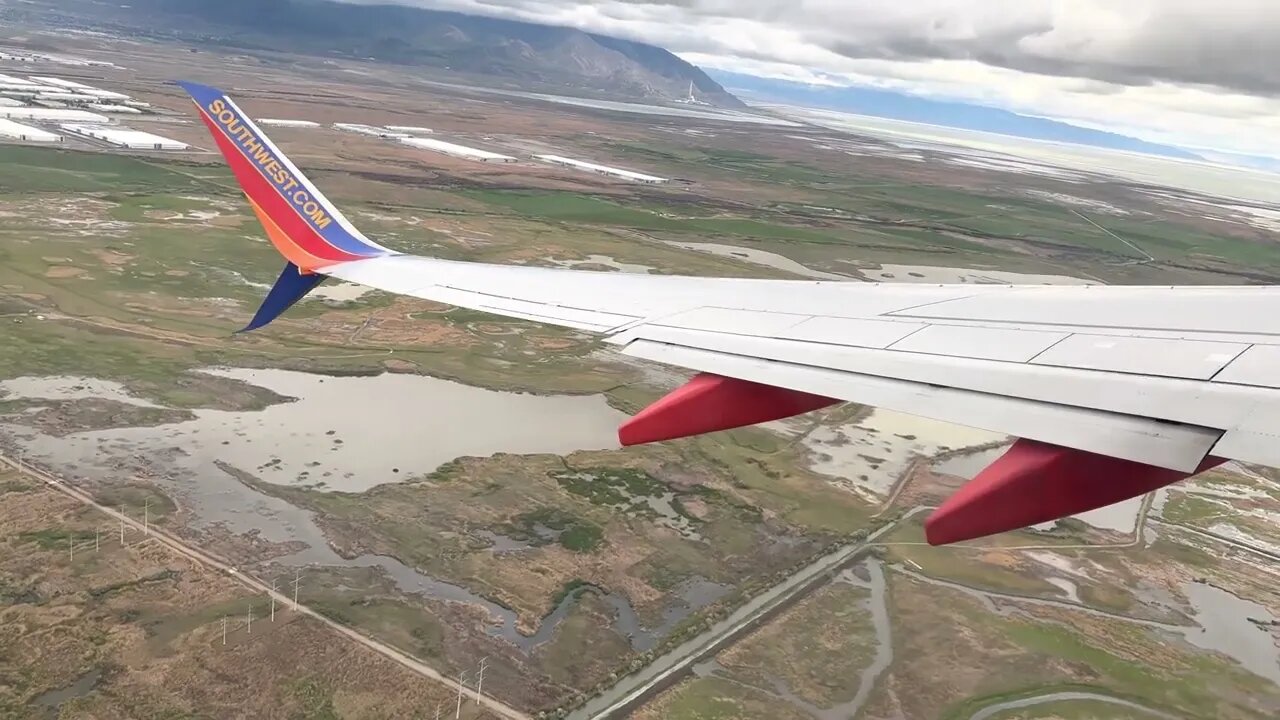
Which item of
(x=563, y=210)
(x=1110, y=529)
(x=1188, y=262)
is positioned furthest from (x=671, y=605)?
(x=1188, y=262)

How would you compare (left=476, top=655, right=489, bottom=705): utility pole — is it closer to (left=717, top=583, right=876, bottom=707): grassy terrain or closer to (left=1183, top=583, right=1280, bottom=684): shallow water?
(left=717, top=583, right=876, bottom=707): grassy terrain

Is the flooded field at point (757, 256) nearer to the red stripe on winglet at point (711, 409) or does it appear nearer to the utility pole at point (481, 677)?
the utility pole at point (481, 677)

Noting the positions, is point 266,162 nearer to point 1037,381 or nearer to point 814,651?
point 1037,381

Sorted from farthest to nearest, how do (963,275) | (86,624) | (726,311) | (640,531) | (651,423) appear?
(963,275)
(640,531)
(86,624)
(726,311)
(651,423)

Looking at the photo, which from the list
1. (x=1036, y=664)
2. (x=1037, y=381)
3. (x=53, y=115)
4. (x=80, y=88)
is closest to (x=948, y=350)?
(x=1037, y=381)

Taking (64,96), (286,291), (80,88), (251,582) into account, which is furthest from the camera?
(80,88)

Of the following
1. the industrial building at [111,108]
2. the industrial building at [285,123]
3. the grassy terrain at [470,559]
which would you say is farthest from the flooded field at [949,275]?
the industrial building at [111,108]

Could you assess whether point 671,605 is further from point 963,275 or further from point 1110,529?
point 963,275
